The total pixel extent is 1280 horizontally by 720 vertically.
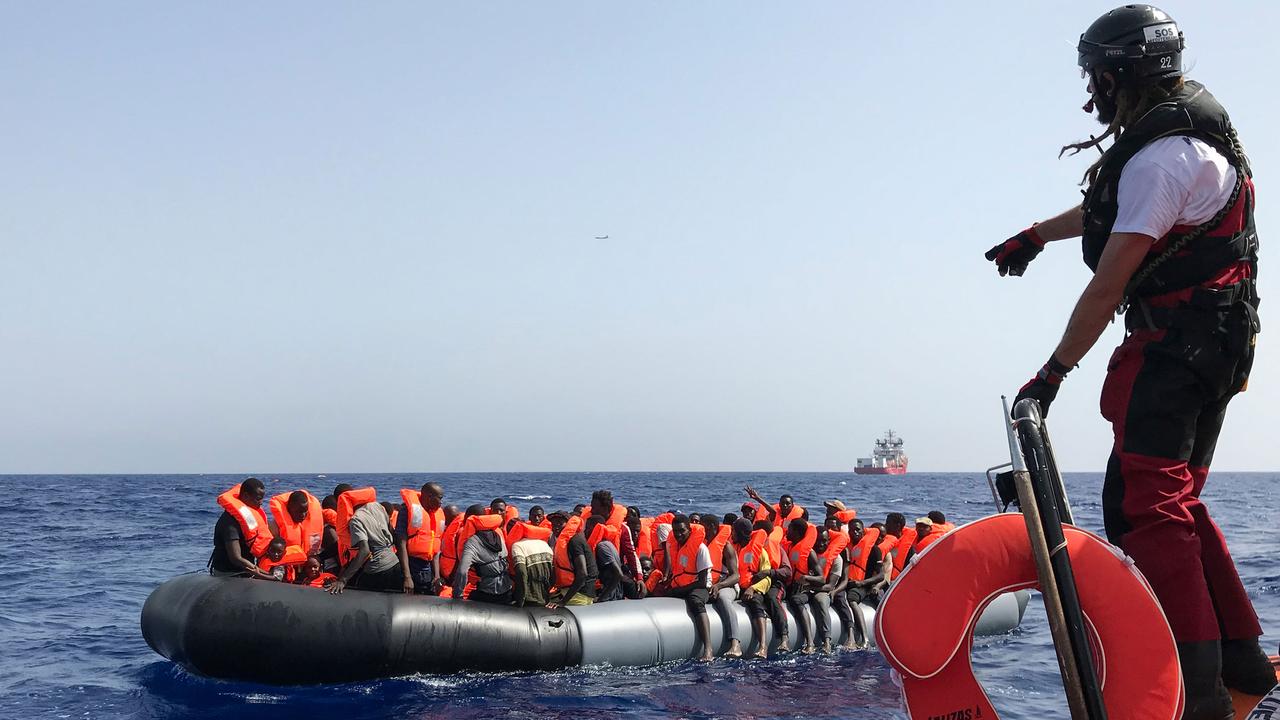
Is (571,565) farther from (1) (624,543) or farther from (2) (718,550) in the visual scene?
(2) (718,550)

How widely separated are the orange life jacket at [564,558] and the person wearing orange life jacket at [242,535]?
3592 millimetres

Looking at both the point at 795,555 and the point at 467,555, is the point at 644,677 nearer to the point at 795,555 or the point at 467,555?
the point at 467,555

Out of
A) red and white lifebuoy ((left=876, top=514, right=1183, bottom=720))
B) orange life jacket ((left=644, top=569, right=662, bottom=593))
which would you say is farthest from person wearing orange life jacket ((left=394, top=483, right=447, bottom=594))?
red and white lifebuoy ((left=876, top=514, right=1183, bottom=720))

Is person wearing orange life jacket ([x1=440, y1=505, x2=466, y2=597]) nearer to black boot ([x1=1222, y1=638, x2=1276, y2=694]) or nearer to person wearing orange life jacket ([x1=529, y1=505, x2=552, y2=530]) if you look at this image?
person wearing orange life jacket ([x1=529, y1=505, x2=552, y2=530])

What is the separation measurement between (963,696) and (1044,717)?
912cm

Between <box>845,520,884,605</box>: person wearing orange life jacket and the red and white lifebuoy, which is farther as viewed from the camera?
<box>845,520,884,605</box>: person wearing orange life jacket

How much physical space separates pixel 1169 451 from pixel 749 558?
41.7 feet

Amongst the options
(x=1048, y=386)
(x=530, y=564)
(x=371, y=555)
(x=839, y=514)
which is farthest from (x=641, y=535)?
(x=1048, y=386)

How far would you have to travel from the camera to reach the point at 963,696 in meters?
2.77

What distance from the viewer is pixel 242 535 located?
1282cm

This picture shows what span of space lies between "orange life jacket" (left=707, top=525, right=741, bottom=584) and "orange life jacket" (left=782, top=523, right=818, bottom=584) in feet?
5.27

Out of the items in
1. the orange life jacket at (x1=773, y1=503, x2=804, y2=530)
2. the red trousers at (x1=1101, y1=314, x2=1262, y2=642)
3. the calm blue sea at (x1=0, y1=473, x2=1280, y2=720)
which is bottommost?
the calm blue sea at (x1=0, y1=473, x2=1280, y2=720)

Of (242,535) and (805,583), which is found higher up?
(242,535)

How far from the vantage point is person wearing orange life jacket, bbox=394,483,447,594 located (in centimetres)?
1330
